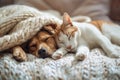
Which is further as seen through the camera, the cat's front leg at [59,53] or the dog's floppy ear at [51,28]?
the dog's floppy ear at [51,28]

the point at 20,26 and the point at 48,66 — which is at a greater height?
the point at 20,26

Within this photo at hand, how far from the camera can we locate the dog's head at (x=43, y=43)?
3.68 feet

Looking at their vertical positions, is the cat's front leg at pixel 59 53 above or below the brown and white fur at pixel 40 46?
below

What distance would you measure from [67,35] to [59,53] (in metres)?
0.10

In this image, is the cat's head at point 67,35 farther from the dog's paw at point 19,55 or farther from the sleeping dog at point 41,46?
the dog's paw at point 19,55

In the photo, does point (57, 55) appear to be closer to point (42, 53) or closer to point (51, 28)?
point (42, 53)

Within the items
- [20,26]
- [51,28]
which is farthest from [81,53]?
[20,26]

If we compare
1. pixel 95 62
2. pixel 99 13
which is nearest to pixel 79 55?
pixel 95 62

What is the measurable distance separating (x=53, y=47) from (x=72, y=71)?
8.7 inches

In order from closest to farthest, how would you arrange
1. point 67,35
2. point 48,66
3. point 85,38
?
point 48,66 → point 67,35 → point 85,38

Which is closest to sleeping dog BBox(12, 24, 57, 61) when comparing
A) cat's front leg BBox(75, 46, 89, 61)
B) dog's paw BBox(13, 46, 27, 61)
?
dog's paw BBox(13, 46, 27, 61)

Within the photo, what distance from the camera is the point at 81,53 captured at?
109cm

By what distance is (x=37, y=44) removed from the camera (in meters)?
1.16

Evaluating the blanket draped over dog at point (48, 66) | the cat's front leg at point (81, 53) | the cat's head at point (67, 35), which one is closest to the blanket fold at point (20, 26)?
the blanket draped over dog at point (48, 66)
